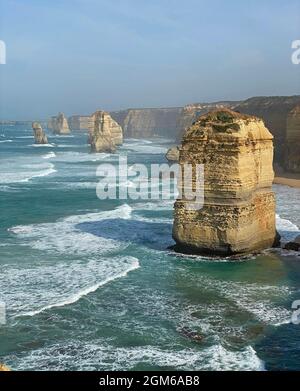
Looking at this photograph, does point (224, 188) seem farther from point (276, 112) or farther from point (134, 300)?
point (276, 112)

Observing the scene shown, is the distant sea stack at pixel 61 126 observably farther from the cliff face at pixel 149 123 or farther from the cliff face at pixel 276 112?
the cliff face at pixel 276 112

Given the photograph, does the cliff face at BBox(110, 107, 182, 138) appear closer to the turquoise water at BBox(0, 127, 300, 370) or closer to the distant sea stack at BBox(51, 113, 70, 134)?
the distant sea stack at BBox(51, 113, 70, 134)

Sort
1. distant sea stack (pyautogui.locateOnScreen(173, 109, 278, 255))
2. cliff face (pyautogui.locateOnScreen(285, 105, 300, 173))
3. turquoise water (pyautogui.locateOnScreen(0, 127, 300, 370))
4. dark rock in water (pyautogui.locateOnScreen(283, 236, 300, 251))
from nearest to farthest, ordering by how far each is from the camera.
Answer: turquoise water (pyautogui.locateOnScreen(0, 127, 300, 370))
distant sea stack (pyautogui.locateOnScreen(173, 109, 278, 255))
dark rock in water (pyautogui.locateOnScreen(283, 236, 300, 251))
cliff face (pyautogui.locateOnScreen(285, 105, 300, 173))

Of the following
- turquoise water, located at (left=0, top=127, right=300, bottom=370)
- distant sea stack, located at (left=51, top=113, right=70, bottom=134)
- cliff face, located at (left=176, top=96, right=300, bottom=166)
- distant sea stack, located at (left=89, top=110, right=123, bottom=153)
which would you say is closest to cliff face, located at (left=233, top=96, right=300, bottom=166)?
cliff face, located at (left=176, top=96, right=300, bottom=166)

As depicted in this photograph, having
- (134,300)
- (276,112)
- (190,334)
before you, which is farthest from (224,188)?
(276,112)

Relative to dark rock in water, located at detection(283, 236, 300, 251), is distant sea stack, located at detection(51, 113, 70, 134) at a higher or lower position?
higher

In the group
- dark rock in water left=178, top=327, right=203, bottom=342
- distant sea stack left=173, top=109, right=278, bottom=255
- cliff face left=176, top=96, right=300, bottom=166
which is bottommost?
dark rock in water left=178, top=327, right=203, bottom=342

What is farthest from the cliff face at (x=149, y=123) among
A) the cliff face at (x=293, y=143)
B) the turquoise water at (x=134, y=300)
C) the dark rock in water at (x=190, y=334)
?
the dark rock in water at (x=190, y=334)
